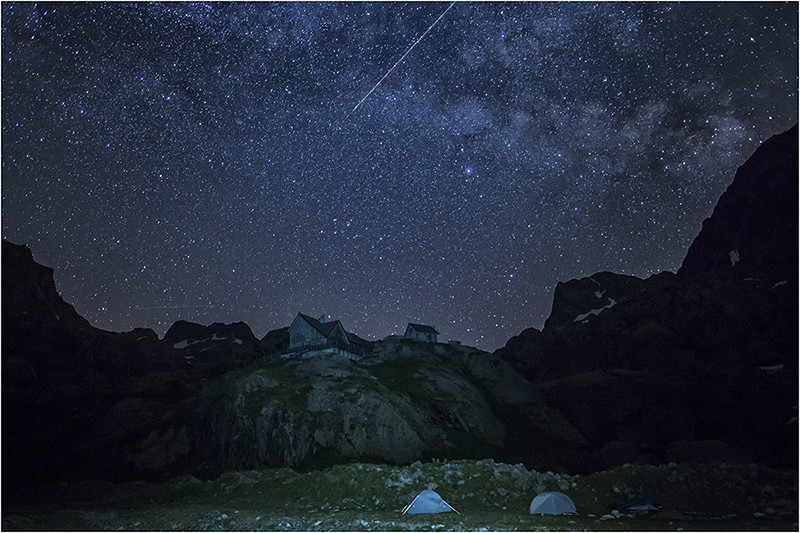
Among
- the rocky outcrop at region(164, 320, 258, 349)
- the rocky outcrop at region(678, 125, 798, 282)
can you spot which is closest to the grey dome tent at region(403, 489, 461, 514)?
the rocky outcrop at region(678, 125, 798, 282)

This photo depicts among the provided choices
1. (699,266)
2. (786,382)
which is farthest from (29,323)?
(699,266)

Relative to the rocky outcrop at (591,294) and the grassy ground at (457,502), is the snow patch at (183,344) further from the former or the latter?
the grassy ground at (457,502)

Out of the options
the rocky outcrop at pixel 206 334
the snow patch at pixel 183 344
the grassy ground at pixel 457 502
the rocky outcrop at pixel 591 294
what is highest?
the rocky outcrop at pixel 591 294

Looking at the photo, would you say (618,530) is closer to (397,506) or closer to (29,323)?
(397,506)

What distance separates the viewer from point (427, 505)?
18516mm

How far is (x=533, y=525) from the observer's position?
15625mm

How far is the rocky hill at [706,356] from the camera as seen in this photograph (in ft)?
196

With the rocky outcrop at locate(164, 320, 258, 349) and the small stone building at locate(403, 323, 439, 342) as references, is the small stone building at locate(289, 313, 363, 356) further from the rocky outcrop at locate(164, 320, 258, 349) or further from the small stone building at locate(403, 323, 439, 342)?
the rocky outcrop at locate(164, 320, 258, 349)

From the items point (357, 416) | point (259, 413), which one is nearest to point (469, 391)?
point (357, 416)

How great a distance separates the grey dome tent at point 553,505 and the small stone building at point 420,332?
2716 inches

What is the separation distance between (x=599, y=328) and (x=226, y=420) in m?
67.3

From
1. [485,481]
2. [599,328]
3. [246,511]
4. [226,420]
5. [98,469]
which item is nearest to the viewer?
[246,511]

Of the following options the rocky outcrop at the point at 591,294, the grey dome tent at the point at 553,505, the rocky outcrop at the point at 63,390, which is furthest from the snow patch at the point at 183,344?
the grey dome tent at the point at 553,505

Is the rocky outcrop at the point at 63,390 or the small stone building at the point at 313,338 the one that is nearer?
the rocky outcrop at the point at 63,390
